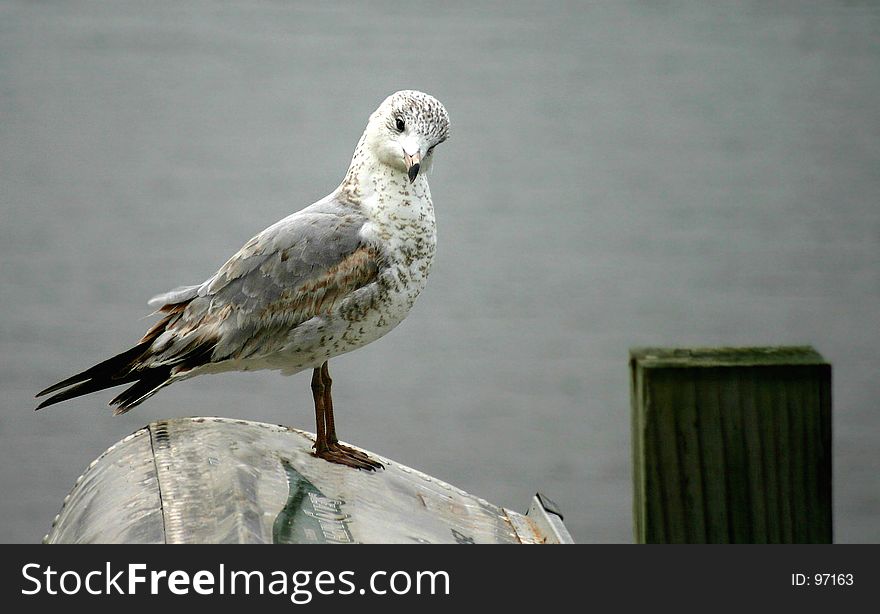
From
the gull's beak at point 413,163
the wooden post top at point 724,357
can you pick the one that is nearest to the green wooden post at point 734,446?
the wooden post top at point 724,357

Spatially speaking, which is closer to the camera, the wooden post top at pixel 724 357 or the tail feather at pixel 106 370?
the wooden post top at pixel 724 357

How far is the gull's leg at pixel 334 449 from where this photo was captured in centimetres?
150

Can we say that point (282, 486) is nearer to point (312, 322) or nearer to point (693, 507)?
point (312, 322)

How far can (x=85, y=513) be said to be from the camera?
50.5 inches

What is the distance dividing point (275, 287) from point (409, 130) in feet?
0.99

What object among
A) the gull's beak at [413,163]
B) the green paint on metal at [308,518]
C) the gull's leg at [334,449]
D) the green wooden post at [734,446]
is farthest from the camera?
the gull's leg at [334,449]

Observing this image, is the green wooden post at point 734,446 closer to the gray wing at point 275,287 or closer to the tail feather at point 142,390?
the gray wing at point 275,287

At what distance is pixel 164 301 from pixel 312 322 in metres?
0.26

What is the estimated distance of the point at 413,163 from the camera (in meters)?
1.40

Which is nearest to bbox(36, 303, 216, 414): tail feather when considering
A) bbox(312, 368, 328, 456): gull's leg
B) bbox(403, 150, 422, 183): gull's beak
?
bbox(312, 368, 328, 456): gull's leg

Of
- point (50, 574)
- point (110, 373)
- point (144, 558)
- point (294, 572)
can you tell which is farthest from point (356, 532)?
point (110, 373)

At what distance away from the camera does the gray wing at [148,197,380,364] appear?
1.43 meters

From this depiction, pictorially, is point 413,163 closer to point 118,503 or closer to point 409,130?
point 409,130

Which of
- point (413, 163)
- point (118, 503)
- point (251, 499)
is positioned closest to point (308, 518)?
point (251, 499)
